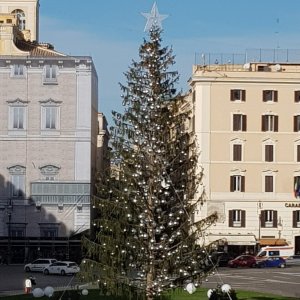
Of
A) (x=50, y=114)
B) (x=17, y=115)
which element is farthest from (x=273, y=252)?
(x=17, y=115)

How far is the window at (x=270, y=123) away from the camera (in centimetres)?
7525

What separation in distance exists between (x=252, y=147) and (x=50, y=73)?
54.7 feet

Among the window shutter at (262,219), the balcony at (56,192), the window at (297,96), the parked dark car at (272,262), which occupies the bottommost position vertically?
the parked dark car at (272,262)

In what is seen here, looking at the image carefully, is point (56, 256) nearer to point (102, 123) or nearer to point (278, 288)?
point (278, 288)

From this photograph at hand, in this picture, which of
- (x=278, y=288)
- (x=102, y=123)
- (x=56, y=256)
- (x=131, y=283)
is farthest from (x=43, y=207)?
(x=102, y=123)

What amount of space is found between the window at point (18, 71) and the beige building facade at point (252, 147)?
1321 centimetres

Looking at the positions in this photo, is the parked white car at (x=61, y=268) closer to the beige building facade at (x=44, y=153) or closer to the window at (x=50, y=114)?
the beige building facade at (x=44, y=153)

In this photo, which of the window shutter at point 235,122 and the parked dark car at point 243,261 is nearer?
the parked dark car at point 243,261

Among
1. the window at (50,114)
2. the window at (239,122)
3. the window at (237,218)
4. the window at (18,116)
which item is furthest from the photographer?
the window at (239,122)

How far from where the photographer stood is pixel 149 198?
1238 inches

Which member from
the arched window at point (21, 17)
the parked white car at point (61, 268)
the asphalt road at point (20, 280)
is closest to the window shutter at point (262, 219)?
the parked white car at point (61, 268)

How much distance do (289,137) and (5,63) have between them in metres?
22.8

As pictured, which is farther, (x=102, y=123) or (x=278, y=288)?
(x=102, y=123)

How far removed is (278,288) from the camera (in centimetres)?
4784
